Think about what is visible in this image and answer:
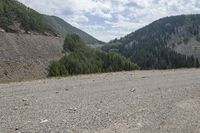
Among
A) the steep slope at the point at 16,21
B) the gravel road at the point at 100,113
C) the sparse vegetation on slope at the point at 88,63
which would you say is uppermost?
the steep slope at the point at 16,21

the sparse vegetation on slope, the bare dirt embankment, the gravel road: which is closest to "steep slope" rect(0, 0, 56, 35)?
the bare dirt embankment

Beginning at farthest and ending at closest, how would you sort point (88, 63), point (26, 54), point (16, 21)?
point (16, 21), point (26, 54), point (88, 63)

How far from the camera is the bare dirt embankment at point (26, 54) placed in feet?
264

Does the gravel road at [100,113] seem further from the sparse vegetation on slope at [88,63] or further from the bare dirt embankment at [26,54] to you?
the bare dirt embankment at [26,54]

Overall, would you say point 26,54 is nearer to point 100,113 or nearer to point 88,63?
point 88,63

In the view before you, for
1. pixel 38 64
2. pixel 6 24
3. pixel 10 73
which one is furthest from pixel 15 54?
pixel 6 24

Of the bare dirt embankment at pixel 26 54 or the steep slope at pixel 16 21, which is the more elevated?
the steep slope at pixel 16 21

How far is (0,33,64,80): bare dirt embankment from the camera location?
8050 cm

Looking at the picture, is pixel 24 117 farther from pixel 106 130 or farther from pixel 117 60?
pixel 117 60

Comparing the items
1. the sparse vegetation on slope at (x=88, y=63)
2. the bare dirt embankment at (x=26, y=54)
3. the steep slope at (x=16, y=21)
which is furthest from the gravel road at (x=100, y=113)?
the steep slope at (x=16, y=21)

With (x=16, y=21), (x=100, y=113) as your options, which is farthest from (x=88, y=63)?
(x=16, y=21)

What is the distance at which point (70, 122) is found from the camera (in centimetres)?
1187

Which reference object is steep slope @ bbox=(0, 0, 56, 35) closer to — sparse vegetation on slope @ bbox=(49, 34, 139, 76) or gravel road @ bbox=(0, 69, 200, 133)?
sparse vegetation on slope @ bbox=(49, 34, 139, 76)

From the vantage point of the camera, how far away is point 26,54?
313 feet
